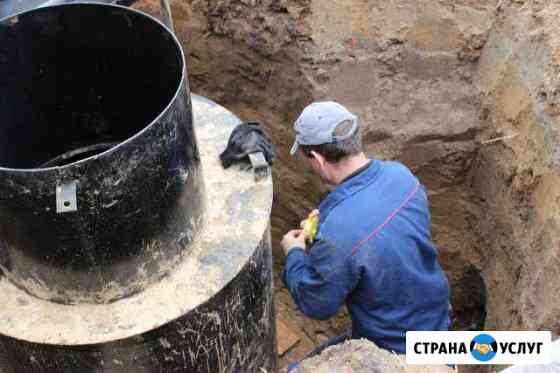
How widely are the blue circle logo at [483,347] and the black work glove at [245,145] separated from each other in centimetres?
122

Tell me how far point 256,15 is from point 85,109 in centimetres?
155

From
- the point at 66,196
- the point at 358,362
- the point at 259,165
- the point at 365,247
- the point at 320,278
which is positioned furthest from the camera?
the point at 259,165

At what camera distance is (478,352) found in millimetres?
2658

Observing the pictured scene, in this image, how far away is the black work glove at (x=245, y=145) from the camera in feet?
9.28

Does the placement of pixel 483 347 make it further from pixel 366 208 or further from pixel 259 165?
pixel 259 165

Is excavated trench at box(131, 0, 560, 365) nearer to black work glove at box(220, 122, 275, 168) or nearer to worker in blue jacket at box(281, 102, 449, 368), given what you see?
worker in blue jacket at box(281, 102, 449, 368)

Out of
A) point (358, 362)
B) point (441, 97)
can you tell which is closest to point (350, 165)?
point (358, 362)

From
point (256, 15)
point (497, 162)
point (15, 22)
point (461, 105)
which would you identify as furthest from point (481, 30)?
point (15, 22)

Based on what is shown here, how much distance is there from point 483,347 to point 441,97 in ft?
5.65

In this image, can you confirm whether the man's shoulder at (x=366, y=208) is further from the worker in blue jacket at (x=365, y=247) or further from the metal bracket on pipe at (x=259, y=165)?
the metal bracket on pipe at (x=259, y=165)

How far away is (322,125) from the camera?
102 inches

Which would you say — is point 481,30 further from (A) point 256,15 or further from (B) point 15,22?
(B) point 15,22

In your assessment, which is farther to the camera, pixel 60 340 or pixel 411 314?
pixel 411 314

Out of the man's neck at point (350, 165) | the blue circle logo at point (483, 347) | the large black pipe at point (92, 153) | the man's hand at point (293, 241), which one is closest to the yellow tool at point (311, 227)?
the man's hand at point (293, 241)
